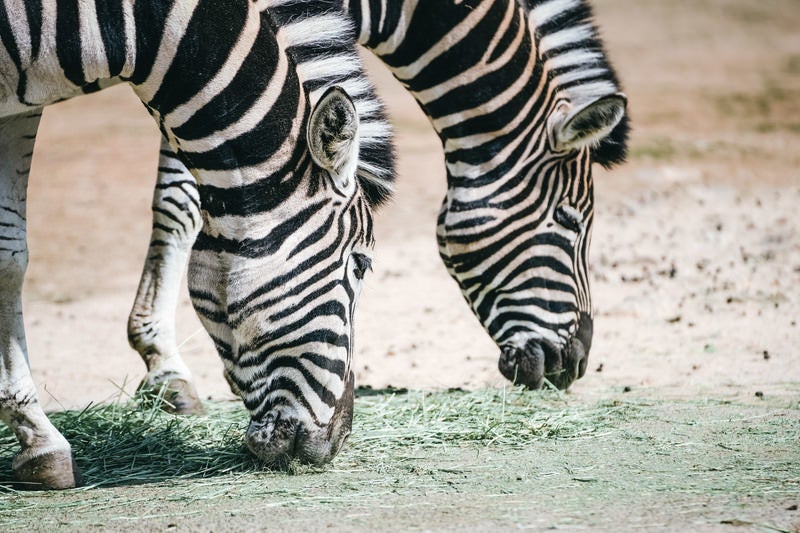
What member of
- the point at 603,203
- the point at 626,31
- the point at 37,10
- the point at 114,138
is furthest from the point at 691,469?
the point at 626,31

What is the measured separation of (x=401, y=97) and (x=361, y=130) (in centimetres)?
1568

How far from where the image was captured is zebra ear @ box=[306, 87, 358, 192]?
3.68 metres

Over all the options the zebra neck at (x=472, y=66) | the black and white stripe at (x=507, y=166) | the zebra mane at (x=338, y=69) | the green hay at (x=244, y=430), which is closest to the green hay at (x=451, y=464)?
the green hay at (x=244, y=430)

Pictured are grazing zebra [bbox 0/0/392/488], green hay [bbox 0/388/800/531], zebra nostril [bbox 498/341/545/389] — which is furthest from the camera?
zebra nostril [bbox 498/341/545/389]

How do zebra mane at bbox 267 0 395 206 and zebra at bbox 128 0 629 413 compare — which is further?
zebra at bbox 128 0 629 413

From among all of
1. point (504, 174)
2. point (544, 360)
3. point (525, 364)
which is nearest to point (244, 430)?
point (525, 364)

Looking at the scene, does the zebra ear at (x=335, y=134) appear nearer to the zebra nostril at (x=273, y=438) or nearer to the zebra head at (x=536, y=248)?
the zebra nostril at (x=273, y=438)

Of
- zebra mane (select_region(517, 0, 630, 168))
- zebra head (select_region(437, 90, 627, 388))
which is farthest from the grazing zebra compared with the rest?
zebra mane (select_region(517, 0, 630, 168))

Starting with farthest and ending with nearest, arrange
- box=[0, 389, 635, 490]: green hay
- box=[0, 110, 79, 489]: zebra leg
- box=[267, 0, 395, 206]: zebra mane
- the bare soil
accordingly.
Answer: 1. the bare soil
2. box=[0, 389, 635, 490]: green hay
3. box=[0, 110, 79, 489]: zebra leg
4. box=[267, 0, 395, 206]: zebra mane

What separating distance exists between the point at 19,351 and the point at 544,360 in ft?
8.60

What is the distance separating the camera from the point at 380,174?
4109 millimetres

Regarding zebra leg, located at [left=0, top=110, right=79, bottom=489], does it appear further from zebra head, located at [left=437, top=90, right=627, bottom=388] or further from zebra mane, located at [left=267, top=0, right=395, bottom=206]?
zebra head, located at [left=437, top=90, right=627, bottom=388]

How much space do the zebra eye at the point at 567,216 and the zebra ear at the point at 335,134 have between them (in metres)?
1.82

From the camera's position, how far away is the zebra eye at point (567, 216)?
5395 millimetres
